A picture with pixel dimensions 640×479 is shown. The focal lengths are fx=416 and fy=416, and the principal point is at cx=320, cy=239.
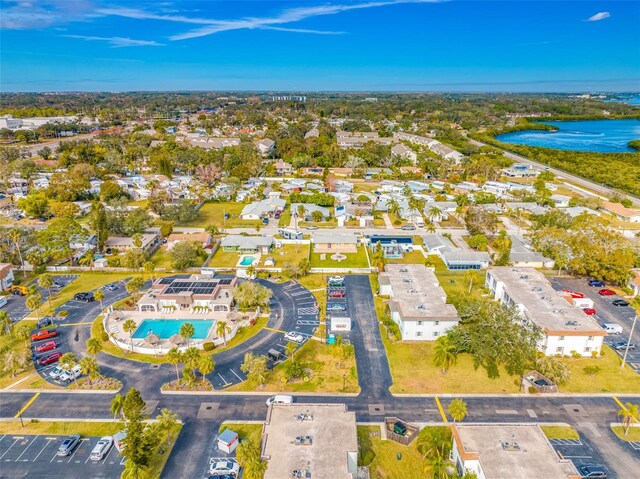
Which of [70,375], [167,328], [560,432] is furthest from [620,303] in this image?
[70,375]

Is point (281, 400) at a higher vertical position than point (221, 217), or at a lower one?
lower

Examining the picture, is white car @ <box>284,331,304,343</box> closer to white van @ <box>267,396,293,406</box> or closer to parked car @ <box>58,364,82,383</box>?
white van @ <box>267,396,293,406</box>

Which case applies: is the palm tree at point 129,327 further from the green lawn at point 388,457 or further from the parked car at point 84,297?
the green lawn at point 388,457

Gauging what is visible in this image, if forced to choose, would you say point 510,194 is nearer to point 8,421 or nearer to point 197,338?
point 197,338

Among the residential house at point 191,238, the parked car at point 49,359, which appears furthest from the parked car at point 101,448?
the residential house at point 191,238

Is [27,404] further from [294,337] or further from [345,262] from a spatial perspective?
[345,262]
